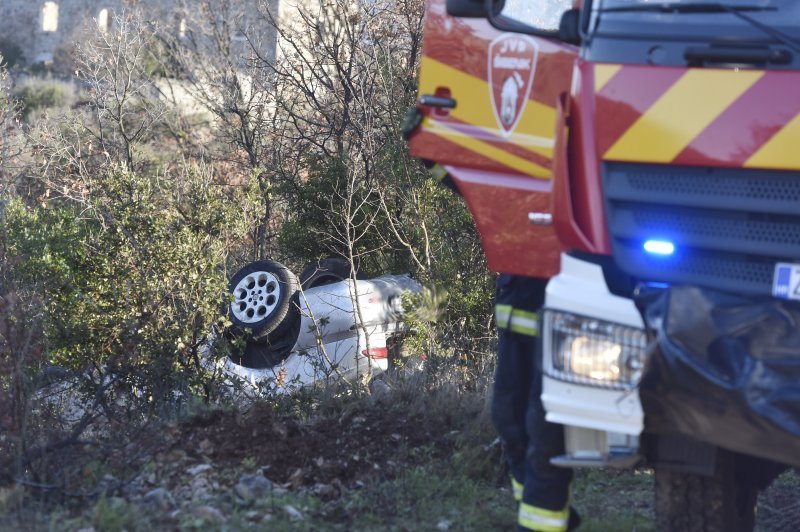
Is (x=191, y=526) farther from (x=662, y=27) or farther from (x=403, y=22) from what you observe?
(x=403, y=22)

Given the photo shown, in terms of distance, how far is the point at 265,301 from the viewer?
366 inches

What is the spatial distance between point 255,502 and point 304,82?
8308 mm

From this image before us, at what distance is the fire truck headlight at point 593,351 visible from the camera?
3.38m

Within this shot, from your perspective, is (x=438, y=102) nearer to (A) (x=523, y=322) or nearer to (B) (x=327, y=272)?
(A) (x=523, y=322)

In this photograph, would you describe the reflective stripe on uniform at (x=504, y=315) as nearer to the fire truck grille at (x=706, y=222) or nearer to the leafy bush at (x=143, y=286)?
the fire truck grille at (x=706, y=222)

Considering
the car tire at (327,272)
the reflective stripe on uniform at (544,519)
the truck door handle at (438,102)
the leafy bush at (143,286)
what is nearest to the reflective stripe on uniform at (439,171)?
the truck door handle at (438,102)

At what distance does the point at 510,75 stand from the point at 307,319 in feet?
16.3

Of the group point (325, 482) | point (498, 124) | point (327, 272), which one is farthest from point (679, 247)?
point (327, 272)

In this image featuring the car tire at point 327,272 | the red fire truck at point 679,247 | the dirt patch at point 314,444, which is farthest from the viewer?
the car tire at point 327,272

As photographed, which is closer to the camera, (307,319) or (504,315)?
(504,315)

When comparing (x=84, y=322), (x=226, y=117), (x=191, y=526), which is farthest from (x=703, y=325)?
(x=226, y=117)

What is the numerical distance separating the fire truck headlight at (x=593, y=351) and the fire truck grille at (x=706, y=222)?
291 mm

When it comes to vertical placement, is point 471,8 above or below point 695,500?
above

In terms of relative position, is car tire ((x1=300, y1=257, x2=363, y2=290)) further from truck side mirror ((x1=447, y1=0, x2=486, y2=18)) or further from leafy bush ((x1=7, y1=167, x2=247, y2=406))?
truck side mirror ((x1=447, y1=0, x2=486, y2=18))
